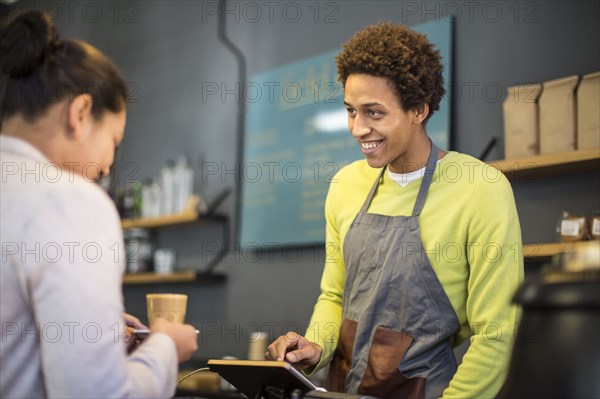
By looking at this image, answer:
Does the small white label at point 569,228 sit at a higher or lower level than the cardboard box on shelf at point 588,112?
lower

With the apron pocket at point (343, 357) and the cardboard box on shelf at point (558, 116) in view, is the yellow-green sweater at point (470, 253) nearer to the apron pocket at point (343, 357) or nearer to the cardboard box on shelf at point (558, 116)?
the apron pocket at point (343, 357)

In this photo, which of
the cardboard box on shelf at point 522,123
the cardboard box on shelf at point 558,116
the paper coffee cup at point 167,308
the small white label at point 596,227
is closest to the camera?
the paper coffee cup at point 167,308

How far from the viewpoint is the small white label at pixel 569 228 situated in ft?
9.37

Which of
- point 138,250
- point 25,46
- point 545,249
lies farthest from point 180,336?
point 138,250

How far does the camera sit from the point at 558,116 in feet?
9.75

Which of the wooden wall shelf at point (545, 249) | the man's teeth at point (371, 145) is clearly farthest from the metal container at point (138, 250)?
the man's teeth at point (371, 145)

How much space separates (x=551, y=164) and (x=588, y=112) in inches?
9.3

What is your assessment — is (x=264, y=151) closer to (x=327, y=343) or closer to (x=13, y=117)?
(x=327, y=343)

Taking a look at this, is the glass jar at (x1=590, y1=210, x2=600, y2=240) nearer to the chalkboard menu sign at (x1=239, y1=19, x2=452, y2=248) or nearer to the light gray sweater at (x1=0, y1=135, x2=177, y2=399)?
the chalkboard menu sign at (x1=239, y1=19, x2=452, y2=248)

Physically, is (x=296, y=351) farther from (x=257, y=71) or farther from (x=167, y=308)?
(x=257, y=71)

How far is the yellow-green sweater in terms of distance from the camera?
1886 mm

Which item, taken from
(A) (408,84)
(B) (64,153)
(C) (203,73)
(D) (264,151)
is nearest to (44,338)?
(B) (64,153)

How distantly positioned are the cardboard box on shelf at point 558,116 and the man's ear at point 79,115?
211cm

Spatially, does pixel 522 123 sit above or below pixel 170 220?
above
